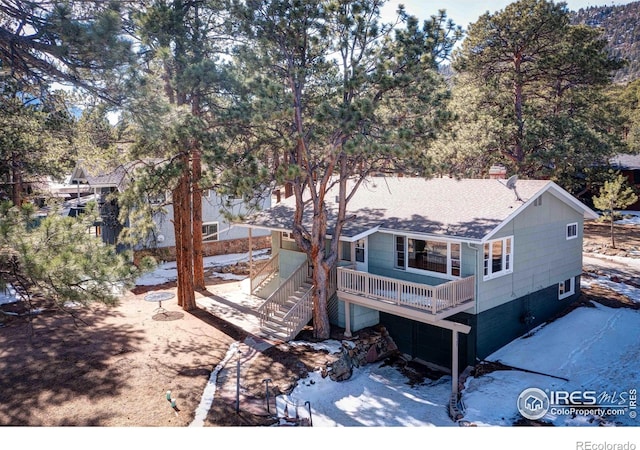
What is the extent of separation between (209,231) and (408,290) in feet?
38.1

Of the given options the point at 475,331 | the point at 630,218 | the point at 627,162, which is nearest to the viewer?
the point at 475,331

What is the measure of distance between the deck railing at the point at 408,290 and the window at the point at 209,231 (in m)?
9.97

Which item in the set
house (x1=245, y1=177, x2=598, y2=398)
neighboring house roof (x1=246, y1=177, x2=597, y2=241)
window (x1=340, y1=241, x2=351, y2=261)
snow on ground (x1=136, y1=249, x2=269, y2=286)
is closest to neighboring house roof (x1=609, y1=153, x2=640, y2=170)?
neighboring house roof (x1=246, y1=177, x2=597, y2=241)

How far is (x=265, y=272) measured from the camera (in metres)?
13.4

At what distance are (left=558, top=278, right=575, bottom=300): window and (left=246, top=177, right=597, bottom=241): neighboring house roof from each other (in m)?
1.80

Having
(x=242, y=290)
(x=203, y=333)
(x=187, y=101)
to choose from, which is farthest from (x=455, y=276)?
(x=187, y=101)

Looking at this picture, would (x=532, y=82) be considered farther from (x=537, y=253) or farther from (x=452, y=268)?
(x=452, y=268)

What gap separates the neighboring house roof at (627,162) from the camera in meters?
26.8

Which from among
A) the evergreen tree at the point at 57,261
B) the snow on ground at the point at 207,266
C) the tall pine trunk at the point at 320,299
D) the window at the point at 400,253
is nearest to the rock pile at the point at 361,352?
the tall pine trunk at the point at 320,299

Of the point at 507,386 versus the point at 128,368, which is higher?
the point at 128,368

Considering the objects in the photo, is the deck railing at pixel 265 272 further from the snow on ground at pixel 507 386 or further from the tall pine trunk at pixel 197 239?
the snow on ground at pixel 507 386

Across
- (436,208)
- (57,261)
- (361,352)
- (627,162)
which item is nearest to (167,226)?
(361,352)

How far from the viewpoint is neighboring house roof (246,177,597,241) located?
360 inches
